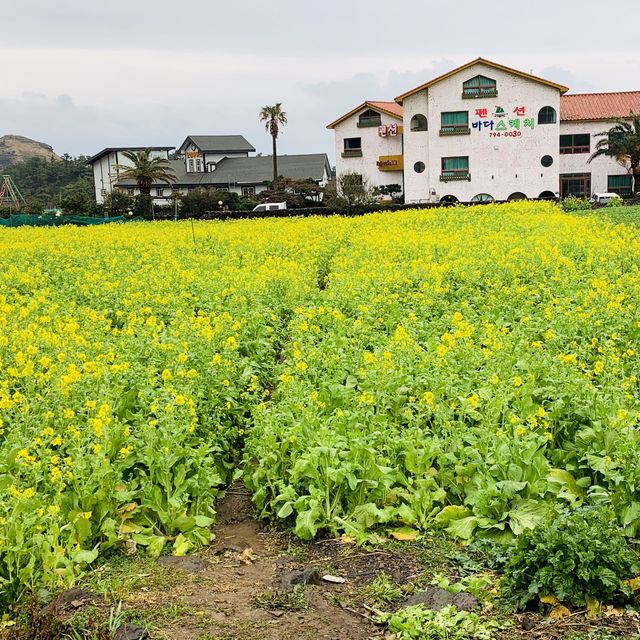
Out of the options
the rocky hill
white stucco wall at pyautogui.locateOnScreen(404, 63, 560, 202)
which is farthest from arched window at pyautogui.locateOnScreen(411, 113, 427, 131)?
the rocky hill

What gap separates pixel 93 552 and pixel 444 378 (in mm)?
3474

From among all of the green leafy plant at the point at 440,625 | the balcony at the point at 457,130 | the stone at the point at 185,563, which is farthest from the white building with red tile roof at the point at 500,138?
the green leafy plant at the point at 440,625

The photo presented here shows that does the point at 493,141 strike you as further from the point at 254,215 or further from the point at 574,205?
the point at 254,215

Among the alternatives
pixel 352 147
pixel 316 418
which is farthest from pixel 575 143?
pixel 316 418

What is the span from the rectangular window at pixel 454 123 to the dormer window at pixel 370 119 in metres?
7.86

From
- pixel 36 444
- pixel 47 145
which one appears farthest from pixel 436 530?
pixel 47 145

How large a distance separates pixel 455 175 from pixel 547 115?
24.1 ft

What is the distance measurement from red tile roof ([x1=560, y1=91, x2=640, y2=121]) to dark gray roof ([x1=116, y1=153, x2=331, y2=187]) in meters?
23.8

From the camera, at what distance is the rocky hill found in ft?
525

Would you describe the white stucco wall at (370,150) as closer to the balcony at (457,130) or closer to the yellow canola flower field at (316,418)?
the balcony at (457,130)

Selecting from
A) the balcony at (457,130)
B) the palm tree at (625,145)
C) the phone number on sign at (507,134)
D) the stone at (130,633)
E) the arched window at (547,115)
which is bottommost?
the stone at (130,633)

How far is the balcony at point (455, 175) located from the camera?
56688 millimetres

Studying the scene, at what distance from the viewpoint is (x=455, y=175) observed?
186 ft

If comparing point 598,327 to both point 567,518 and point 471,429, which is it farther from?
point 567,518
